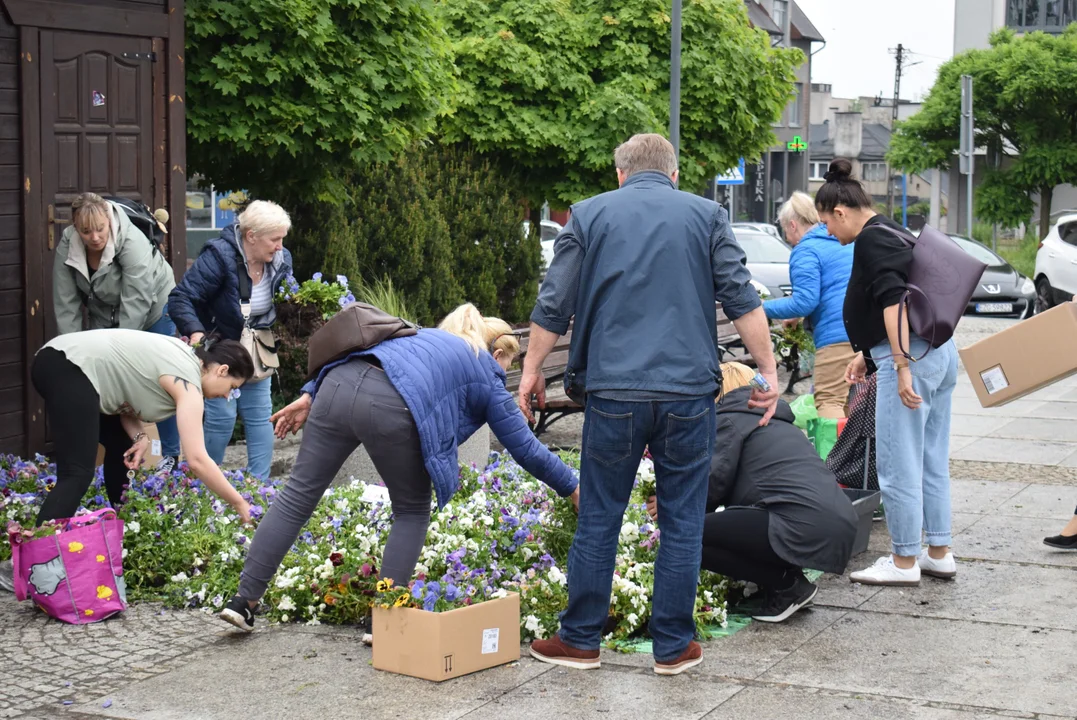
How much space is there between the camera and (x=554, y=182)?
55.7 feet

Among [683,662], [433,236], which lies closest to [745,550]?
[683,662]

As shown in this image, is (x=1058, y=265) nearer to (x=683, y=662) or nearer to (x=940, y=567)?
(x=940, y=567)

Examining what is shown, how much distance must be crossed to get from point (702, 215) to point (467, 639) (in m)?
1.67

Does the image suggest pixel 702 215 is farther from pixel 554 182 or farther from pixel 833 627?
pixel 554 182

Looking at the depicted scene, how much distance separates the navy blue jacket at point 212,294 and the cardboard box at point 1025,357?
145 inches

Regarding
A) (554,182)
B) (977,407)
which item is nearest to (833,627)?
(977,407)

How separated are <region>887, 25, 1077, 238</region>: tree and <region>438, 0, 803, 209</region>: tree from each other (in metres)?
20.5

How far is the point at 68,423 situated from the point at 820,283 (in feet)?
12.9

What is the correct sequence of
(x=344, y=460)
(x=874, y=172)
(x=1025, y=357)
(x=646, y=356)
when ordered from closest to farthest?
(x=646, y=356)
(x=344, y=460)
(x=1025, y=357)
(x=874, y=172)

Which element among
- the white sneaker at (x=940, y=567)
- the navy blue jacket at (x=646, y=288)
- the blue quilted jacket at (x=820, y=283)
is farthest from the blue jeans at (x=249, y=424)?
the white sneaker at (x=940, y=567)

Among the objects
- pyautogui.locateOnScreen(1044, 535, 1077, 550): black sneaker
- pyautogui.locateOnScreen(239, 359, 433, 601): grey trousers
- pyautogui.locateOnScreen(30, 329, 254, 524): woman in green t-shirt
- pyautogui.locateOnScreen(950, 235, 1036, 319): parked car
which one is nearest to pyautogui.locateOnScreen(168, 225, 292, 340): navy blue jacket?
pyautogui.locateOnScreen(30, 329, 254, 524): woman in green t-shirt

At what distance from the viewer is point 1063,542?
6.82 m

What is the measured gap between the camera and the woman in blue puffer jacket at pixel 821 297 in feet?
24.7

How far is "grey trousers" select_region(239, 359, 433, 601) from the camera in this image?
4.89 m
